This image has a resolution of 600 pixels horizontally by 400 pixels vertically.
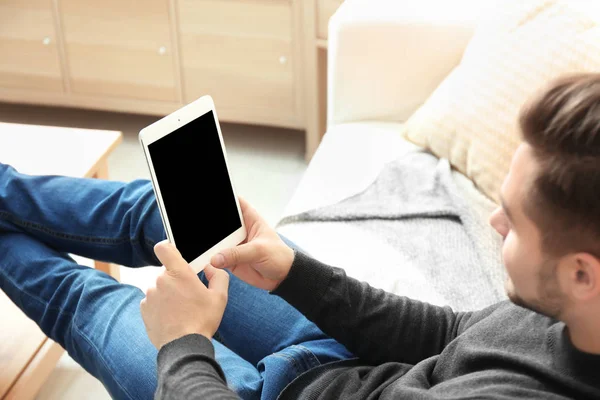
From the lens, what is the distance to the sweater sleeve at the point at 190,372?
2.51 ft

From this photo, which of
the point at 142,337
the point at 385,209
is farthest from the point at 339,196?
the point at 142,337

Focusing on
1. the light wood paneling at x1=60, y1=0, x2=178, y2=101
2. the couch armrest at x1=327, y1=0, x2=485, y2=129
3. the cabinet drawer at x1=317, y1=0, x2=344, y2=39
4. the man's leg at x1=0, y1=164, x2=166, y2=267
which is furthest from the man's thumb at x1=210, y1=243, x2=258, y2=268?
the light wood paneling at x1=60, y1=0, x2=178, y2=101

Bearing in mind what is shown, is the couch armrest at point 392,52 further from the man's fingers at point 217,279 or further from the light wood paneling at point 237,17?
the man's fingers at point 217,279

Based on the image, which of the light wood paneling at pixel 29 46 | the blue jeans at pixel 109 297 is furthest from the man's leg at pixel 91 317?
the light wood paneling at pixel 29 46

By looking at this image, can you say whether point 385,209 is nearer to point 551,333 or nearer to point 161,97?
point 551,333

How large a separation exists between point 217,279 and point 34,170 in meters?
0.75

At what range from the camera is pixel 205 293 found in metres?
0.86

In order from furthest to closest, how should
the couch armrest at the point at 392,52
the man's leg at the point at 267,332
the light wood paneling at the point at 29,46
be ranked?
the light wood paneling at the point at 29,46 < the couch armrest at the point at 392,52 < the man's leg at the point at 267,332

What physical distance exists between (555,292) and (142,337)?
0.51 metres

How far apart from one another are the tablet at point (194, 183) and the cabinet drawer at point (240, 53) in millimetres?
1346

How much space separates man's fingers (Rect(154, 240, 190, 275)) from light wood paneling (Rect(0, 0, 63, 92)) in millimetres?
1813

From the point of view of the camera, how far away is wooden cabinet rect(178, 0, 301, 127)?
2.30m

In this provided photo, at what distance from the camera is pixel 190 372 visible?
78 cm

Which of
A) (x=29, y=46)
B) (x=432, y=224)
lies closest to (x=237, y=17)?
(x=29, y=46)
